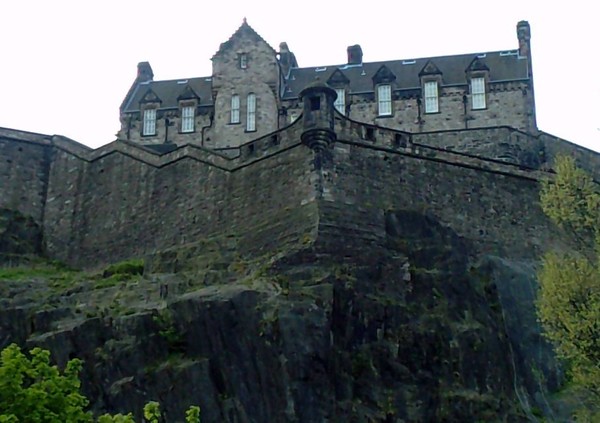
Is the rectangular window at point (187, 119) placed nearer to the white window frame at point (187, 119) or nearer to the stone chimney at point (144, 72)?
the white window frame at point (187, 119)

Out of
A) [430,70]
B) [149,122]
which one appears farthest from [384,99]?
[149,122]

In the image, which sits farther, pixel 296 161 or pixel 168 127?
pixel 168 127

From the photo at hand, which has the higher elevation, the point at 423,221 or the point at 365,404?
the point at 423,221

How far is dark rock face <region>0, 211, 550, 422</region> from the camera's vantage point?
28.0 m

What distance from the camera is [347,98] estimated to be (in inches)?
1833

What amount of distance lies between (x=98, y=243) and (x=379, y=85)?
50.1 ft

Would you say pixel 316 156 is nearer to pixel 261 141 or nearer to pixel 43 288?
pixel 261 141

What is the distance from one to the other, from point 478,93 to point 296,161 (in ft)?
46.1

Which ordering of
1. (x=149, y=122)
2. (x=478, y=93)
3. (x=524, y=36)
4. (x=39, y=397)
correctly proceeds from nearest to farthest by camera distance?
1. (x=39, y=397)
2. (x=478, y=93)
3. (x=524, y=36)
4. (x=149, y=122)

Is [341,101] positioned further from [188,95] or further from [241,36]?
[188,95]

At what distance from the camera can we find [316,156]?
111 feet

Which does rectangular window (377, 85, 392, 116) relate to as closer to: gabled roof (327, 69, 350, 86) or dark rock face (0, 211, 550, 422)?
gabled roof (327, 69, 350, 86)

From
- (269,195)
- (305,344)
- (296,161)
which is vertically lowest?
(305,344)

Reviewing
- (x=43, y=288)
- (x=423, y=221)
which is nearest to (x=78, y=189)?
(x=43, y=288)
